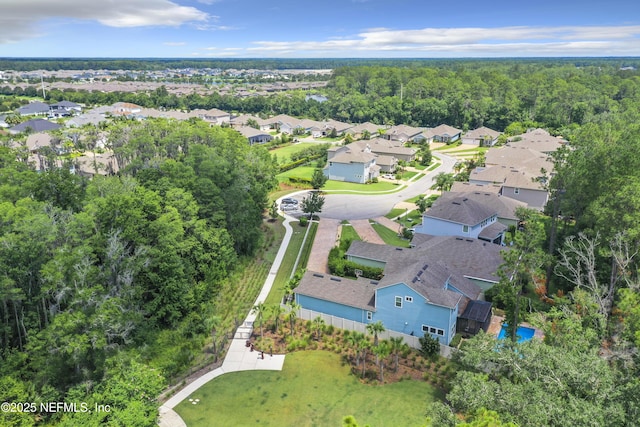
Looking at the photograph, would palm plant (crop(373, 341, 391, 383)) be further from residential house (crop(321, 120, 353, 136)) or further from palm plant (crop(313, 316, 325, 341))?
residential house (crop(321, 120, 353, 136))

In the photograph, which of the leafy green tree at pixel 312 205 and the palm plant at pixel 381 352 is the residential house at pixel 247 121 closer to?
the leafy green tree at pixel 312 205

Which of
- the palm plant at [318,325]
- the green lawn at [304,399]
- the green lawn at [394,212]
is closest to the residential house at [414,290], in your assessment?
the palm plant at [318,325]

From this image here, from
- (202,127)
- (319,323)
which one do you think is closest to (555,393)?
(319,323)

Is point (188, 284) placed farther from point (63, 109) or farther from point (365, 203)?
point (63, 109)

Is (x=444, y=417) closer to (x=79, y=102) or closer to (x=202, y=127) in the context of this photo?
(x=202, y=127)

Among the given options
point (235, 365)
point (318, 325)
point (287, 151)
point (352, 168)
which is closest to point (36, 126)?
point (287, 151)

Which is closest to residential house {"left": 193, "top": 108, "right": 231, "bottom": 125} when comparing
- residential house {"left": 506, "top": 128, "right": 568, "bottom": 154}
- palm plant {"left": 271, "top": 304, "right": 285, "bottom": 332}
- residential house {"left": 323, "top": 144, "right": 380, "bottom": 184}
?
residential house {"left": 323, "top": 144, "right": 380, "bottom": 184}
